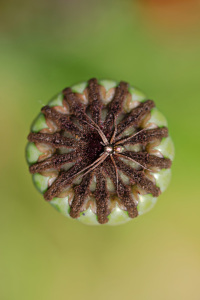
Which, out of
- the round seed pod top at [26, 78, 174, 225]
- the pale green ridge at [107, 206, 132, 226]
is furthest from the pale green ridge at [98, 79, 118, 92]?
the pale green ridge at [107, 206, 132, 226]

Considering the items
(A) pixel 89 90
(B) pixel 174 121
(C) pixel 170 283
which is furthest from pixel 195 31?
(C) pixel 170 283

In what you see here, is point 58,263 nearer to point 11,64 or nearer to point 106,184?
point 106,184

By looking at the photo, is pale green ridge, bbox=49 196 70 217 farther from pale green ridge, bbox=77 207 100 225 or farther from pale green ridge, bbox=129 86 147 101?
pale green ridge, bbox=129 86 147 101

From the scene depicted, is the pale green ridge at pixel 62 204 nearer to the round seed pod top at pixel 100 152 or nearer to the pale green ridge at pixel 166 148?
the round seed pod top at pixel 100 152

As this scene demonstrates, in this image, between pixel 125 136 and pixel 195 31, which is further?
pixel 195 31


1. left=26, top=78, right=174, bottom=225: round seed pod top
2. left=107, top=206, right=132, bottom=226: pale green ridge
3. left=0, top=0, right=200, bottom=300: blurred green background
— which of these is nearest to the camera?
left=26, top=78, right=174, bottom=225: round seed pod top
